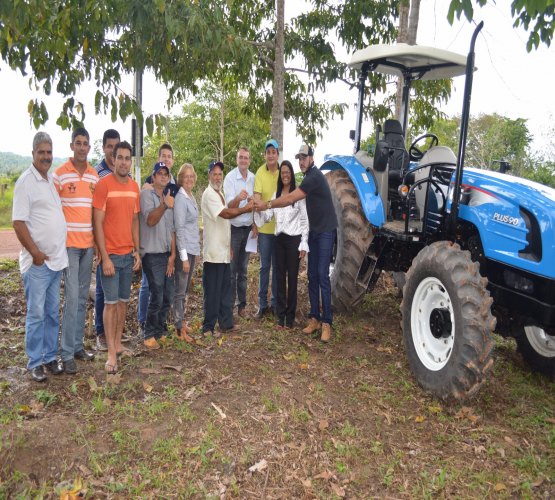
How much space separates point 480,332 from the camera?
3.78m

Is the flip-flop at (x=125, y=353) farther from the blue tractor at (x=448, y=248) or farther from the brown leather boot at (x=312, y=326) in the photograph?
the blue tractor at (x=448, y=248)

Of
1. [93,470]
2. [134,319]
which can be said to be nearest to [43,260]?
[93,470]

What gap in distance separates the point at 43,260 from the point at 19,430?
1267 millimetres

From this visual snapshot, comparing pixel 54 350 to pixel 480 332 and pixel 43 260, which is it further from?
pixel 480 332

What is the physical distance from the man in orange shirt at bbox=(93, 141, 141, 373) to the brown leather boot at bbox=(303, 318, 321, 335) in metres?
1.90

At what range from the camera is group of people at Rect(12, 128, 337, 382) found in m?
4.19

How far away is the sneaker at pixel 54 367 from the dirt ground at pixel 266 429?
6cm

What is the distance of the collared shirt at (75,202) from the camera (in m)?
4.37

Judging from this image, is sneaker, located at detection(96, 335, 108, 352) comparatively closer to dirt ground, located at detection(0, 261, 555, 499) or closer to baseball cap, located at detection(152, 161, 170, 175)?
dirt ground, located at detection(0, 261, 555, 499)

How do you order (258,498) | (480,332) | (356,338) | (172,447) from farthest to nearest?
(356,338)
(480,332)
(172,447)
(258,498)

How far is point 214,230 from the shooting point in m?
5.34

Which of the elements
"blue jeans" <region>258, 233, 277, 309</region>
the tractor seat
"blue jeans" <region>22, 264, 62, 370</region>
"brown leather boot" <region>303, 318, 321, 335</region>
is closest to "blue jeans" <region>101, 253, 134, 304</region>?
"blue jeans" <region>22, 264, 62, 370</region>

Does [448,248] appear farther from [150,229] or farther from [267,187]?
[150,229]

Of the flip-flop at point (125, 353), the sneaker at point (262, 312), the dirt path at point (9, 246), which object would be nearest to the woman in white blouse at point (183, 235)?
the flip-flop at point (125, 353)
